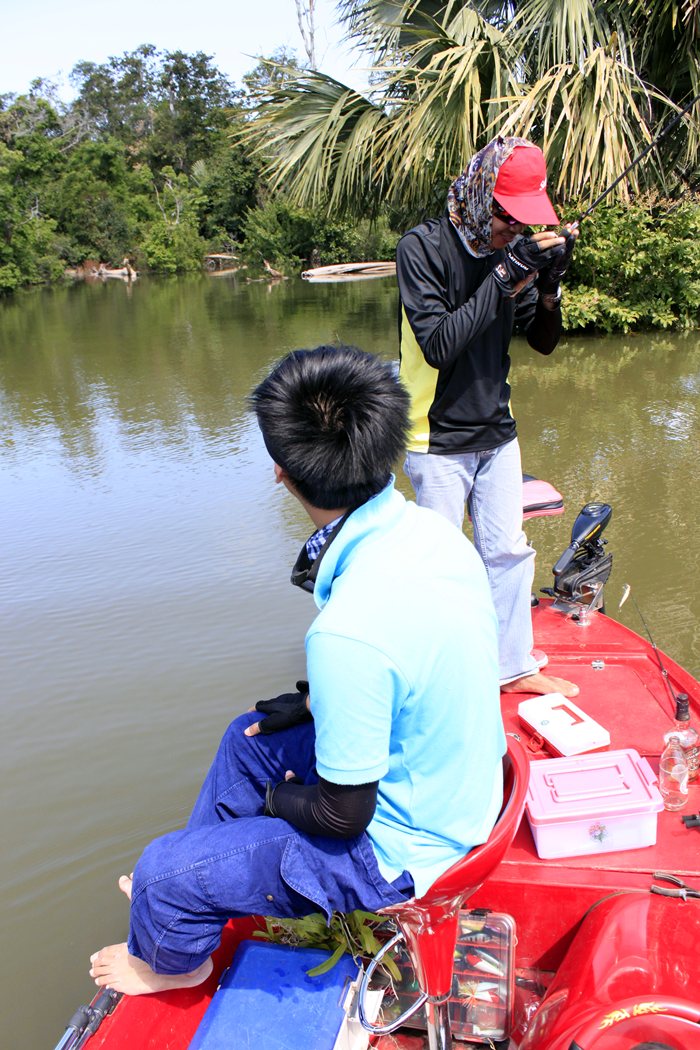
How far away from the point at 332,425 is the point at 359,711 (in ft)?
1.78

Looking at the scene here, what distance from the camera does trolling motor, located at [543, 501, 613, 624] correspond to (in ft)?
10.7

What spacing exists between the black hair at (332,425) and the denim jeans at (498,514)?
1.19 m

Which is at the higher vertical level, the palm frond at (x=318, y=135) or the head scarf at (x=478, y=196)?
the palm frond at (x=318, y=135)

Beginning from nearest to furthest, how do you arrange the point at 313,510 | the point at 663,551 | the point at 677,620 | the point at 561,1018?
the point at 561,1018 → the point at 313,510 → the point at 677,620 → the point at 663,551

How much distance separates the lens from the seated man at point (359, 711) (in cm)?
140

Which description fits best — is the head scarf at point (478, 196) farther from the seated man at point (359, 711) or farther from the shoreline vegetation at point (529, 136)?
the shoreline vegetation at point (529, 136)

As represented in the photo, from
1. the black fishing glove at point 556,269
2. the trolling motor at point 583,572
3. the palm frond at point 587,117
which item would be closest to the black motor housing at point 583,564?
the trolling motor at point 583,572

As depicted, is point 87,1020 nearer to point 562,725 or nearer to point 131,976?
point 131,976

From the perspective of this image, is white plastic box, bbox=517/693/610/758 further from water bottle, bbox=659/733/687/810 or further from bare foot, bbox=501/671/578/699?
water bottle, bbox=659/733/687/810

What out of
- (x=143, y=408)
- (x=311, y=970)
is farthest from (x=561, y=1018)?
(x=143, y=408)

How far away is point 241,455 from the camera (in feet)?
24.3

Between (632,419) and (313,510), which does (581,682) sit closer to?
(313,510)

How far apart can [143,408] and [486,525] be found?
279 inches

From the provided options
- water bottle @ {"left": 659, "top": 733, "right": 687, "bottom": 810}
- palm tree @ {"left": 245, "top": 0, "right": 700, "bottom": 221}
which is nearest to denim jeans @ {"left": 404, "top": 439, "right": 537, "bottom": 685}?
water bottle @ {"left": 659, "top": 733, "right": 687, "bottom": 810}
